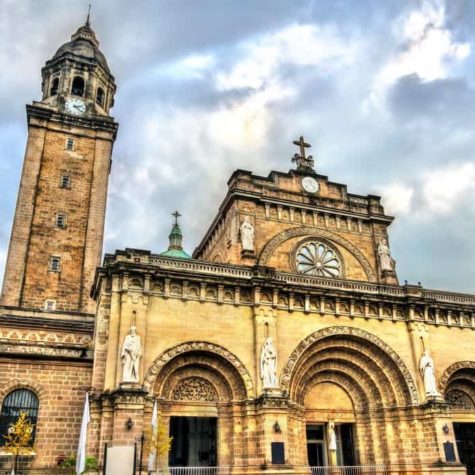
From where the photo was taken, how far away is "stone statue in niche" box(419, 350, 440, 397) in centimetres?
2686

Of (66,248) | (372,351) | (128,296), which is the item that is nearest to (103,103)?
(66,248)

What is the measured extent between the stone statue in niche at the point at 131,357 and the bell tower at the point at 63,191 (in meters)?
13.7

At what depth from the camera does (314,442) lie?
27.2 meters

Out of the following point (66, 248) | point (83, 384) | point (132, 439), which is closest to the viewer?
point (132, 439)

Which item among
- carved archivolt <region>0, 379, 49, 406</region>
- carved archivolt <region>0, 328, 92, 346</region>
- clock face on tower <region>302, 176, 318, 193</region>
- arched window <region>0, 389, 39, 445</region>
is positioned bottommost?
arched window <region>0, 389, 39, 445</region>

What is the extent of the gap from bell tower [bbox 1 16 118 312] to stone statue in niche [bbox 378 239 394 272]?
2044cm

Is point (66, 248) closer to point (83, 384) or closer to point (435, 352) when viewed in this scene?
point (83, 384)

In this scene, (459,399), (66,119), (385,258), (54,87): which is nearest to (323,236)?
(385,258)

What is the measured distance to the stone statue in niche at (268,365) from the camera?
23938 mm

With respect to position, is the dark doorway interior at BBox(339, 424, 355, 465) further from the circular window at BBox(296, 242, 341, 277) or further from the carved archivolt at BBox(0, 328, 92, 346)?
the carved archivolt at BBox(0, 328, 92, 346)

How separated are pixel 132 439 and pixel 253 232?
48.9 feet

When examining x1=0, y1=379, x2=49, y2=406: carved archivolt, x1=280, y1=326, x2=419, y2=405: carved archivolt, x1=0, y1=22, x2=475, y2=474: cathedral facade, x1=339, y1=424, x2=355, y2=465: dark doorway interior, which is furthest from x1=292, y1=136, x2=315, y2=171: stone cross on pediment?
x1=0, y1=379, x2=49, y2=406: carved archivolt

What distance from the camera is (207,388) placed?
24422 mm

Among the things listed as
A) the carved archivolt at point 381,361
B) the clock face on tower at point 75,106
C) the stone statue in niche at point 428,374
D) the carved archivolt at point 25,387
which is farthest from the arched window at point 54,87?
the stone statue in niche at point 428,374
